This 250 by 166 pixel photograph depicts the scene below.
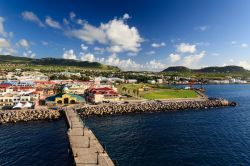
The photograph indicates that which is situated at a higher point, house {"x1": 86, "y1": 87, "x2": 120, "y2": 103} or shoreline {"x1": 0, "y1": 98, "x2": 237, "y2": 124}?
house {"x1": 86, "y1": 87, "x2": 120, "y2": 103}

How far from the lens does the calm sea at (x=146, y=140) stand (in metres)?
54.0

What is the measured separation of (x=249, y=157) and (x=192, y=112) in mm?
53204

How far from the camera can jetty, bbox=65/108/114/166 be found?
151 feet

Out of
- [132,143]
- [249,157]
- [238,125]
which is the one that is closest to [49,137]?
[132,143]

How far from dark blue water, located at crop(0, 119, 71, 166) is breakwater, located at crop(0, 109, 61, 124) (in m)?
4.32

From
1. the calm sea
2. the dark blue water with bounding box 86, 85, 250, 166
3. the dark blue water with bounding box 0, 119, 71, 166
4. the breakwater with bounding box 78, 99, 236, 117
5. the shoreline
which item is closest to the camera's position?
the dark blue water with bounding box 0, 119, 71, 166

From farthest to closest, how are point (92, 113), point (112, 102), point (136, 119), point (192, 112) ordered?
point (112, 102)
point (192, 112)
point (92, 113)
point (136, 119)

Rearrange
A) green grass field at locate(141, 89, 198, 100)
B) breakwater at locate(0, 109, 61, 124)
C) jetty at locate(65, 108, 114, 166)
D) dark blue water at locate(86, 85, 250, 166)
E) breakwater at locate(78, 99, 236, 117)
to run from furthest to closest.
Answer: green grass field at locate(141, 89, 198, 100) < breakwater at locate(78, 99, 236, 117) < breakwater at locate(0, 109, 61, 124) < dark blue water at locate(86, 85, 250, 166) < jetty at locate(65, 108, 114, 166)

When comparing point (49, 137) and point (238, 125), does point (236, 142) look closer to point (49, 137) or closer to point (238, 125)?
point (238, 125)

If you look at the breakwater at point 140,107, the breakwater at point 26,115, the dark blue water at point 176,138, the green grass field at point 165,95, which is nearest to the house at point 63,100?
the breakwater at point 140,107

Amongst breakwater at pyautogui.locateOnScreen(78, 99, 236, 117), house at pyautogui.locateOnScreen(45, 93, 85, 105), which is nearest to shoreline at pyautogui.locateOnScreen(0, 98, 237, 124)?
breakwater at pyautogui.locateOnScreen(78, 99, 236, 117)

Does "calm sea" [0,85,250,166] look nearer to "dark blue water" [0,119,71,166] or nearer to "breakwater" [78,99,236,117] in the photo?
"dark blue water" [0,119,71,166]

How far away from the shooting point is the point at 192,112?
10906cm

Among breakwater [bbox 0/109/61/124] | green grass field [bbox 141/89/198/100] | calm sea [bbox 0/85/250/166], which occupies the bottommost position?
calm sea [bbox 0/85/250/166]
